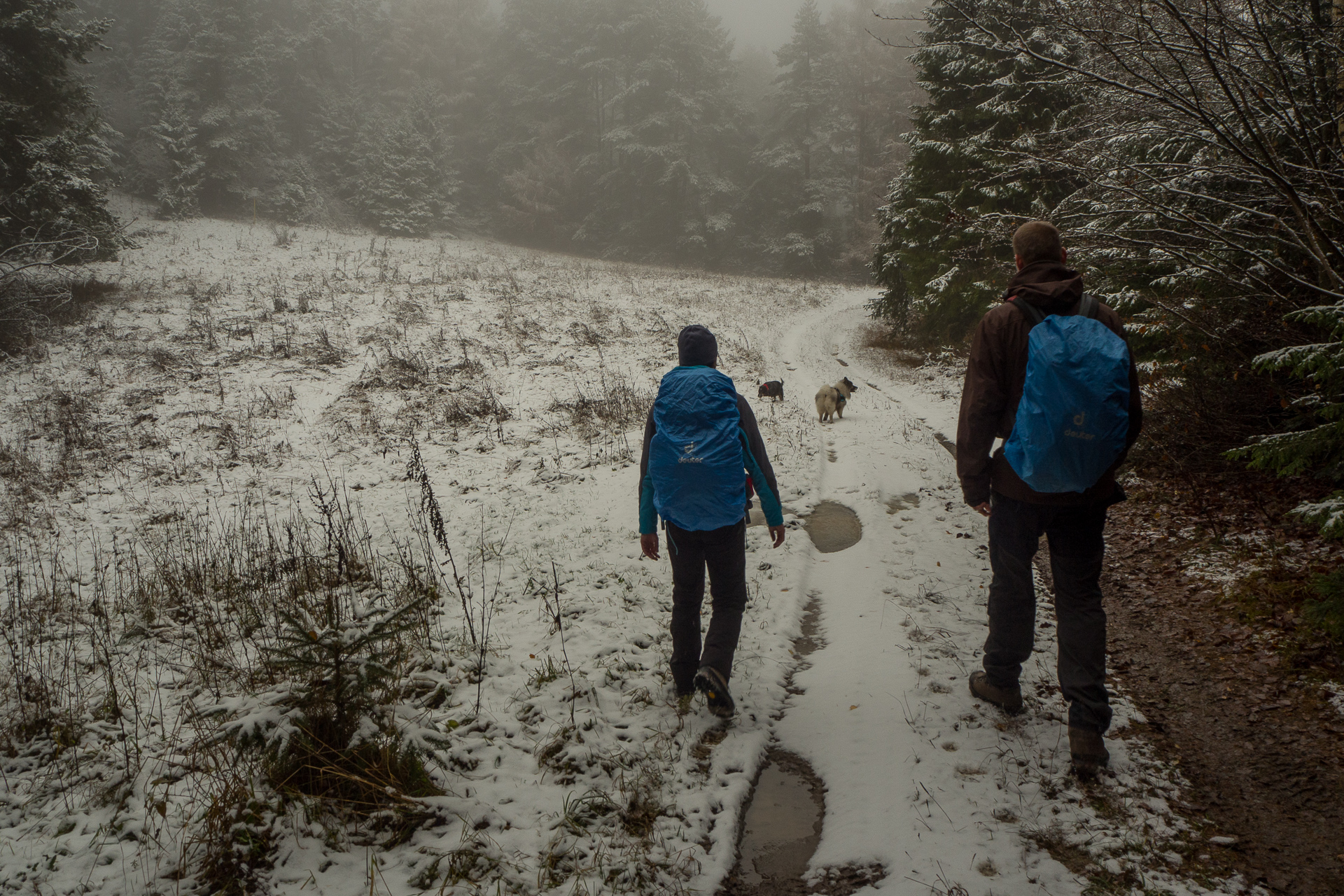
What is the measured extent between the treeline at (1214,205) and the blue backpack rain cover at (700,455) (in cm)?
224

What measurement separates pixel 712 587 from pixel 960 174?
14.5m

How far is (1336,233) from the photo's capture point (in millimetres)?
4719

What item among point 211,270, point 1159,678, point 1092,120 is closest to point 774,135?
point 211,270

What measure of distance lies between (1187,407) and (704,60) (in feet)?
128

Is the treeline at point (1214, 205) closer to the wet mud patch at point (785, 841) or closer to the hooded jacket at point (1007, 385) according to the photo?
the hooded jacket at point (1007, 385)

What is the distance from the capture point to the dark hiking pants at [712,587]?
3496 mm

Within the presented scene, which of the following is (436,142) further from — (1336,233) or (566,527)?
(1336,233)

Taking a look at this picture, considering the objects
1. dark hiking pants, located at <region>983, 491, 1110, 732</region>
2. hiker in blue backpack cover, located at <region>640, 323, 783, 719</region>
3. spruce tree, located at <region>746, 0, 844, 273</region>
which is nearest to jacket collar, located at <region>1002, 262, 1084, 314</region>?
dark hiking pants, located at <region>983, 491, 1110, 732</region>

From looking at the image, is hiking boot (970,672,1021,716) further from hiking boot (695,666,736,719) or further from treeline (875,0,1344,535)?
treeline (875,0,1344,535)

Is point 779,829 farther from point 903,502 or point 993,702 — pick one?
point 903,502

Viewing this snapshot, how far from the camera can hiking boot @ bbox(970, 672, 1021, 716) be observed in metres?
3.48

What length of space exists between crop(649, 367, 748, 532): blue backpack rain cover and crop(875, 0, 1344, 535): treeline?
224 centimetres

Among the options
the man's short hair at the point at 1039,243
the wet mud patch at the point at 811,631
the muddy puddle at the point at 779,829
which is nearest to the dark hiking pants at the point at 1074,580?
the man's short hair at the point at 1039,243

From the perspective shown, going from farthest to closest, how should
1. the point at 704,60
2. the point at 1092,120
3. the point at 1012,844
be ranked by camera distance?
1. the point at 704,60
2. the point at 1092,120
3. the point at 1012,844
